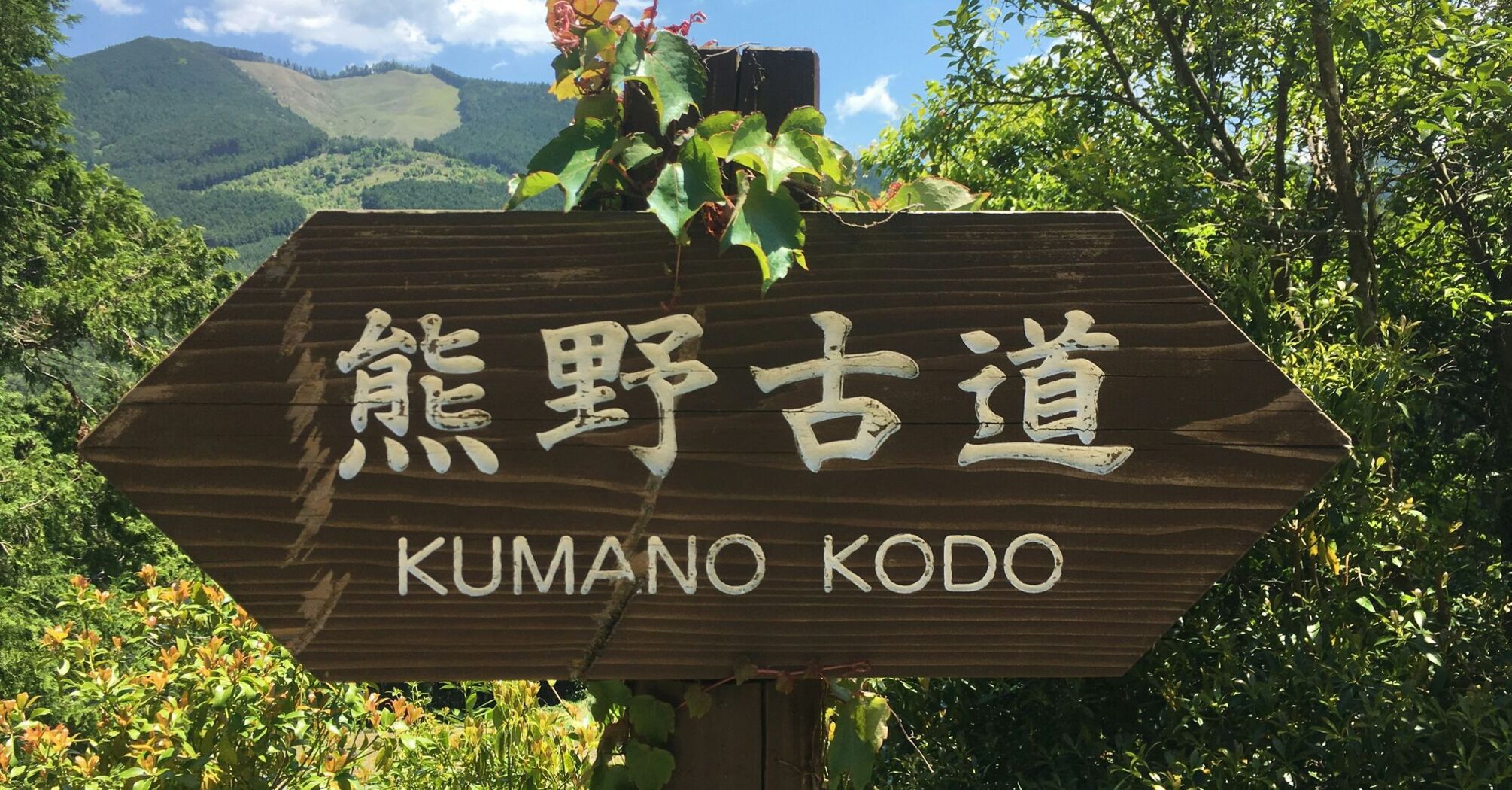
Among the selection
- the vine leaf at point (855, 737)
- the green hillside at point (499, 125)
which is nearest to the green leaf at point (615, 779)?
the vine leaf at point (855, 737)

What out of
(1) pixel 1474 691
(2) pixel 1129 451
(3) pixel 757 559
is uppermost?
(2) pixel 1129 451

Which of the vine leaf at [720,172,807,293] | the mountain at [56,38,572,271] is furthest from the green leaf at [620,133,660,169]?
the mountain at [56,38,572,271]

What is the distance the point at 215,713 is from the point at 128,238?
14172 mm

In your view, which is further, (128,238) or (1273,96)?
(128,238)

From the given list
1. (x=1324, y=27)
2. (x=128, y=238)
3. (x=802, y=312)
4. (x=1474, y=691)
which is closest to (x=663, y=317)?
(x=802, y=312)

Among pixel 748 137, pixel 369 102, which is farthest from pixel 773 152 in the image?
pixel 369 102

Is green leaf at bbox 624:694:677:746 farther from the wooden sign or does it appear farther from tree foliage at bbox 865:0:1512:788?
tree foliage at bbox 865:0:1512:788

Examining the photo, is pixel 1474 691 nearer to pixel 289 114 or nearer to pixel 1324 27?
pixel 1324 27

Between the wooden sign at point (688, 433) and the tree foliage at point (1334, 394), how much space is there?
0.75 metres

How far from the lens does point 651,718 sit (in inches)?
41.7

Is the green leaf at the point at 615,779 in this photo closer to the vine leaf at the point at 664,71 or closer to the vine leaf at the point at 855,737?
the vine leaf at the point at 855,737

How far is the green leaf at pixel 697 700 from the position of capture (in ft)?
3.33

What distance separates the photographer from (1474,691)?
1.43 meters

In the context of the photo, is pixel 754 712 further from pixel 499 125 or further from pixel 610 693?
pixel 499 125
